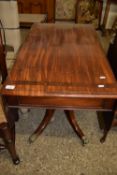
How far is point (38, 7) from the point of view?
385 centimetres

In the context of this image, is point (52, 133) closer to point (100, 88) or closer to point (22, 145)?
point (22, 145)

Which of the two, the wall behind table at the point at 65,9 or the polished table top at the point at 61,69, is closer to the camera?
the polished table top at the point at 61,69

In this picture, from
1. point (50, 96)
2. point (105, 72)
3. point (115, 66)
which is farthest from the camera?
point (115, 66)

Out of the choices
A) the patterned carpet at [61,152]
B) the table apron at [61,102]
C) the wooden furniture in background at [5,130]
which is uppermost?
the table apron at [61,102]

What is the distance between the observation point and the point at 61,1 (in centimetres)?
391

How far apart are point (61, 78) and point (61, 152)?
706 millimetres

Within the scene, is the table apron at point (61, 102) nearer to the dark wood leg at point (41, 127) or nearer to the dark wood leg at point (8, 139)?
Answer: the dark wood leg at point (8, 139)

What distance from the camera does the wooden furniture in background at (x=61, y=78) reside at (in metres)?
1.03

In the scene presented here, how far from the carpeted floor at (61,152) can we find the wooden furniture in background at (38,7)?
2.71 metres

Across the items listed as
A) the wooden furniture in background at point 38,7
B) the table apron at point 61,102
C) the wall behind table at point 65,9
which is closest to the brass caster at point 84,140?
the table apron at point 61,102

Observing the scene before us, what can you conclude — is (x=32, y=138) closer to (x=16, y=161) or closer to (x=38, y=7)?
(x=16, y=161)

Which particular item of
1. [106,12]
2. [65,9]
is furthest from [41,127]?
[65,9]

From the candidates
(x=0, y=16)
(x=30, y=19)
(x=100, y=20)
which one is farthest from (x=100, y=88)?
(x=100, y=20)

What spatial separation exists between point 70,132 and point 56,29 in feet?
3.21
